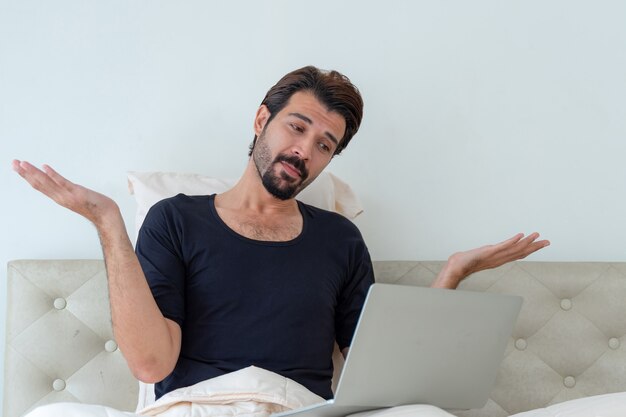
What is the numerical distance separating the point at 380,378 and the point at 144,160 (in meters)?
0.92

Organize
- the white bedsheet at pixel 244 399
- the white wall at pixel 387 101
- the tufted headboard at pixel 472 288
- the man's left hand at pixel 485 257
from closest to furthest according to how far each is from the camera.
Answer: the white bedsheet at pixel 244 399
the man's left hand at pixel 485 257
the tufted headboard at pixel 472 288
the white wall at pixel 387 101

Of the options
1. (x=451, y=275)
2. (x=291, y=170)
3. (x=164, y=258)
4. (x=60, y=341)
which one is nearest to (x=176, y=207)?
(x=164, y=258)

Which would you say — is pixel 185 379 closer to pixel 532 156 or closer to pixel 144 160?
pixel 144 160

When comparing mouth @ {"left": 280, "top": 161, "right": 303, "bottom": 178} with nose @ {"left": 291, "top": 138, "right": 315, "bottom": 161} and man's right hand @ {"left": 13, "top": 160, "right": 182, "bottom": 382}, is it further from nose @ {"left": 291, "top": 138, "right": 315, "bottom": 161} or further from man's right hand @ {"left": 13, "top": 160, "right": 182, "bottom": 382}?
man's right hand @ {"left": 13, "top": 160, "right": 182, "bottom": 382}

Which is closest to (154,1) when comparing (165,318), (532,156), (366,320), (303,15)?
(303,15)

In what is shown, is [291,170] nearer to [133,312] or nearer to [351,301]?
[351,301]

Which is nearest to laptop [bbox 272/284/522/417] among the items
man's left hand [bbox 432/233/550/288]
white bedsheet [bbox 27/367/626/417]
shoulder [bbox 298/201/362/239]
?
white bedsheet [bbox 27/367/626/417]

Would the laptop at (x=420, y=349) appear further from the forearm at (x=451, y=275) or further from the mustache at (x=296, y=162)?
the mustache at (x=296, y=162)

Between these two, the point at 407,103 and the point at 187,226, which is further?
the point at 407,103

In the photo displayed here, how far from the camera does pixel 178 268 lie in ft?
5.43

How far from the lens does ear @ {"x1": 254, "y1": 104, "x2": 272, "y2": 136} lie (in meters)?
1.87

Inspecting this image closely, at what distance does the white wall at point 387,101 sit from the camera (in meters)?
1.99

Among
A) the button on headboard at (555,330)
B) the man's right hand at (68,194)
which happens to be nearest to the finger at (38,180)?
the man's right hand at (68,194)

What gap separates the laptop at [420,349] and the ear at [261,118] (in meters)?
0.69
